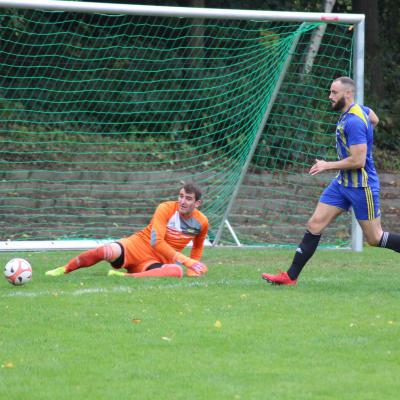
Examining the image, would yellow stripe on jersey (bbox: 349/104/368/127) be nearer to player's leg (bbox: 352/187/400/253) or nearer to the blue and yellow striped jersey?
the blue and yellow striped jersey

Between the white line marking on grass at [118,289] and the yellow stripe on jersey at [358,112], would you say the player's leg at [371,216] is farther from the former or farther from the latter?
the white line marking on grass at [118,289]

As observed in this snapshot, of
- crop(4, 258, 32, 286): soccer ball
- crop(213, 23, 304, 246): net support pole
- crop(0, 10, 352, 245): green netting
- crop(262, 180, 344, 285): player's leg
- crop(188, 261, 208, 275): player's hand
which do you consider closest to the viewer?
crop(4, 258, 32, 286): soccer ball

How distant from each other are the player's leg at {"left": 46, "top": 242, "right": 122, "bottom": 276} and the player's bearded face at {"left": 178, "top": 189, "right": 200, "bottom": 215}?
691mm

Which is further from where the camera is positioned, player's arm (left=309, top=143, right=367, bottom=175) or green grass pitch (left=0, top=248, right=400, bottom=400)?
player's arm (left=309, top=143, right=367, bottom=175)

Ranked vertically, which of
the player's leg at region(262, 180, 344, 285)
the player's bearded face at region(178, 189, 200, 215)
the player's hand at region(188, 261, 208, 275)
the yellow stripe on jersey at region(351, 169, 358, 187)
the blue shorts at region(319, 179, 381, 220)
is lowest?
the player's hand at region(188, 261, 208, 275)

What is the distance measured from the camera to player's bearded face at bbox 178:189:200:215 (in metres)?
9.39

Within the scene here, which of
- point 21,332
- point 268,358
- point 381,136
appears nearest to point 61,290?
point 21,332

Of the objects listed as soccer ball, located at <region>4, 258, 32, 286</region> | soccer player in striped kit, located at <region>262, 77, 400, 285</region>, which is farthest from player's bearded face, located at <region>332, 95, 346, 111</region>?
soccer ball, located at <region>4, 258, 32, 286</region>

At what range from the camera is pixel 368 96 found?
2116 centimetres

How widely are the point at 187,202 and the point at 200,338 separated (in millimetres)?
3015

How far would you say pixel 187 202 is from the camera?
9.40m

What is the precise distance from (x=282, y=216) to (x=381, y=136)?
6.46 m

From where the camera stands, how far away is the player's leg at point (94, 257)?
9.42m

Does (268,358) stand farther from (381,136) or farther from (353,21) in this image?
(381,136)
